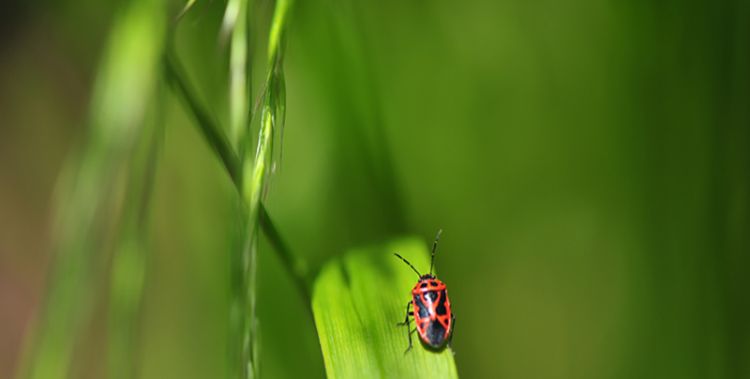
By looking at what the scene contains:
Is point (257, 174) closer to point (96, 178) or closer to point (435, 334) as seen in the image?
point (96, 178)

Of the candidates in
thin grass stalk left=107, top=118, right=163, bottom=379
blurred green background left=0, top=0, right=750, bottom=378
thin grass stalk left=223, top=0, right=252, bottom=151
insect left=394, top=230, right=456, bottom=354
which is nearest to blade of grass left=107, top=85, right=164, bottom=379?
thin grass stalk left=107, top=118, right=163, bottom=379

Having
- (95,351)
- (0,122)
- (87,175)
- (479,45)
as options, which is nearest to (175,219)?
(95,351)

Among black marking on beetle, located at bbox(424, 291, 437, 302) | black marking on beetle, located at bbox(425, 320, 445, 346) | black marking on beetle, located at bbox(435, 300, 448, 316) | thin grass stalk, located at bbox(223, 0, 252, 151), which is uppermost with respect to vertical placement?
thin grass stalk, located at bbox(223, 0, 252, 151)

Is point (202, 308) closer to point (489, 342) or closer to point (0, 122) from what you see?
point (489, 342)

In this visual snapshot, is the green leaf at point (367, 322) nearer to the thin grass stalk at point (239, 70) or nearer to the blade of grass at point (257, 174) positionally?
the blade of grass at point (257, 174)

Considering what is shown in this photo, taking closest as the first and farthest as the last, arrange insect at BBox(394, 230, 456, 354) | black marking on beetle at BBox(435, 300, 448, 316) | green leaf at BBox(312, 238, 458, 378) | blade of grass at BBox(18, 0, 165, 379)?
blade of grass at BBox(18, 0, 165, 379) < green leaf at BBox(312, 238, 458, 378) < insect at BBox(394, 230, 456, 354) < black marking on beetle at BBox(435, 300, 448, 316)

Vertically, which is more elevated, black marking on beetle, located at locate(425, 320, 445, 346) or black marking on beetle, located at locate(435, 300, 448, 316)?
black marking on beetle, located at locate(435, 300, 448, 316)

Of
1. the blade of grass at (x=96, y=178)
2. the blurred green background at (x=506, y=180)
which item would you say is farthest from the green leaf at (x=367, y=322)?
the blade of grass at (x=96, y=178)

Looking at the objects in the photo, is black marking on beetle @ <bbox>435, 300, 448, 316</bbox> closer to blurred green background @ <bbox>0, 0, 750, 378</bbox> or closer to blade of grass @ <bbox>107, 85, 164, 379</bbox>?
blurred green background @ <bbox>0, 0, 750, 378</bbox>
